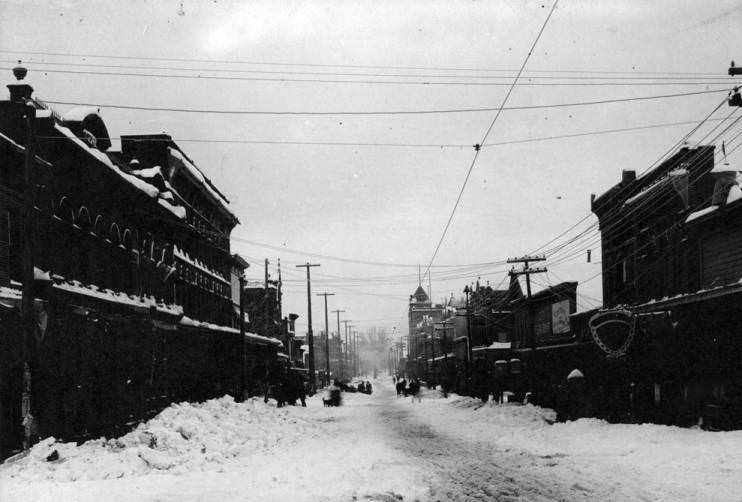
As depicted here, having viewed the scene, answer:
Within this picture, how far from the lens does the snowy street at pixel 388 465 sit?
11.2m

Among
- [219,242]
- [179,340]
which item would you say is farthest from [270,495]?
[219,242]

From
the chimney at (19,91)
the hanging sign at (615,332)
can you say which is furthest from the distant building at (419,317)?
the chimney at (19,91)

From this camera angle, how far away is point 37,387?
15.0 m

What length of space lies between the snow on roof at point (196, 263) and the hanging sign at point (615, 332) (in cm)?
2019

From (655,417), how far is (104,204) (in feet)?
68.7

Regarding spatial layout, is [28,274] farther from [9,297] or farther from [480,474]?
[480,474]

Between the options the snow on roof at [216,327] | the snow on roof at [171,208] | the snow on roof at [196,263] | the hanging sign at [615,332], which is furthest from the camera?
the snow on roof at [196,263]

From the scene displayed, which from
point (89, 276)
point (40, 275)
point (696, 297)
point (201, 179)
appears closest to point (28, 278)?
point (40, 275)

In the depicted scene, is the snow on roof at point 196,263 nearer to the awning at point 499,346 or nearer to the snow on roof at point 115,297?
the snow on roof at point 115,297

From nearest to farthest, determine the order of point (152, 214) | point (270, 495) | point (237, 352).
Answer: point (270, 495), point (152, 214), point (237, 352)

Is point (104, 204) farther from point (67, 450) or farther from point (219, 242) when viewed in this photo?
point (219, 242)

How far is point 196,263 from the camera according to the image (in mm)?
38750

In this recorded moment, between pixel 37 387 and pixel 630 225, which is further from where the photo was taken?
pixel 630 225

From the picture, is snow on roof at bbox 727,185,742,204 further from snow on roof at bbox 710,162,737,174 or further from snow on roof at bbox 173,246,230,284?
snow on roof at bbox 173,246,230,284
